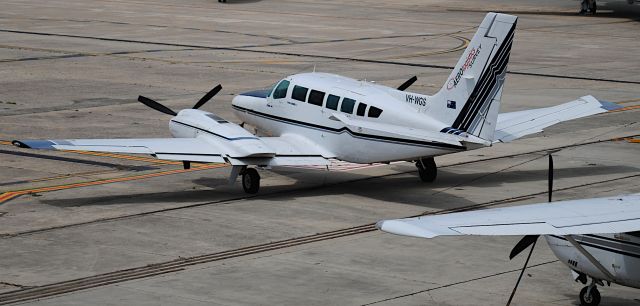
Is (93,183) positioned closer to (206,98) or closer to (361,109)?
(206,98)

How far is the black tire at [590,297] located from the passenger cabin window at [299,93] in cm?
1292

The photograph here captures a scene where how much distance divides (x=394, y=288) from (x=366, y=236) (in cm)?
398

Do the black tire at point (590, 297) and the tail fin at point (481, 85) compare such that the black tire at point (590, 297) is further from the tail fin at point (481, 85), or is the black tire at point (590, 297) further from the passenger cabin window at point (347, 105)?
the passenger cabin window at point (347, 105)

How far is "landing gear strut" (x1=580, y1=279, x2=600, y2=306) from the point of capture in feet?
63.4

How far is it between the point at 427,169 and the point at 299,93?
13.0ft

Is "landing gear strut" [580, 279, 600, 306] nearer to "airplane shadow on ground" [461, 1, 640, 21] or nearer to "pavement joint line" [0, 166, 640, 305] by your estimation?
"pavement joint line" [0, 166, 640, 305]

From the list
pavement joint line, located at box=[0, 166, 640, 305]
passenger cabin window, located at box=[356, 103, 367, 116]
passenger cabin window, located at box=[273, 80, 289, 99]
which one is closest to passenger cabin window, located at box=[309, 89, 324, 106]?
passenger cabin window, located at box=[273, 80, 289, 99]

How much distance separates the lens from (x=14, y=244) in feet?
78.7

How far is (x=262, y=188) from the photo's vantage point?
98.9 ft

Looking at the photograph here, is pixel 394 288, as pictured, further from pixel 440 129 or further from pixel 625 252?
pixel 440 129

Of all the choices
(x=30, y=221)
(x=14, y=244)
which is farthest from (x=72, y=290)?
(x=30, y=221)

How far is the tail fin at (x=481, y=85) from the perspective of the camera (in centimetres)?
2811

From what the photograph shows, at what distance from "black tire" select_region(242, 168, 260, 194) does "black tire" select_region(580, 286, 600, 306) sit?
11.3 m

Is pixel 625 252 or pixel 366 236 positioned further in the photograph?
pixel 366 236
